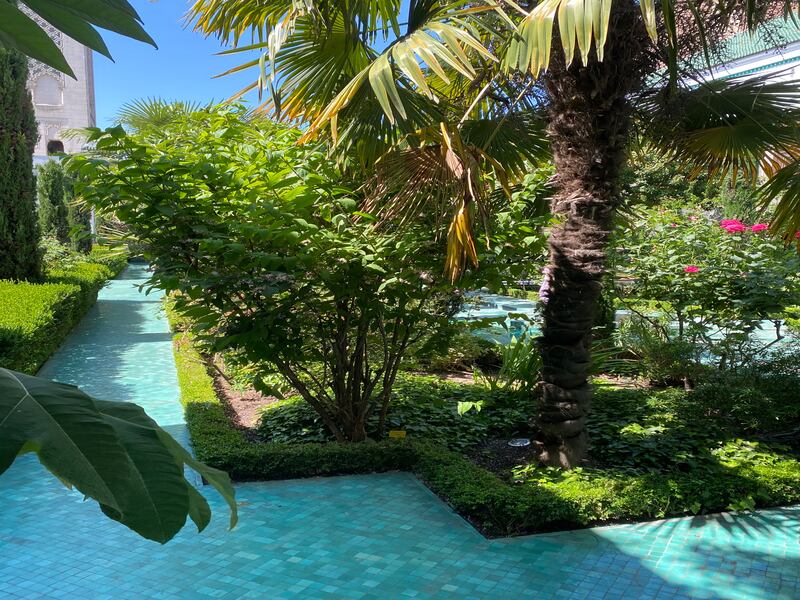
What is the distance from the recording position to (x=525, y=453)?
6371 mm

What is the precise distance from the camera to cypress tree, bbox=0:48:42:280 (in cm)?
1301

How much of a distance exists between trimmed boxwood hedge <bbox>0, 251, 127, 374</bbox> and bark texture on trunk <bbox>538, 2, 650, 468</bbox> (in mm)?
5093

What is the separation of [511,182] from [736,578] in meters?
4.00

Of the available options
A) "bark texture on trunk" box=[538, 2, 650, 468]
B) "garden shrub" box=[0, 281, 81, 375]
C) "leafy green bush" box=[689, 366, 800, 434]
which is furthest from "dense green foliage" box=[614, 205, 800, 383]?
"garden shrub" box=[0, 281, 81, 375]

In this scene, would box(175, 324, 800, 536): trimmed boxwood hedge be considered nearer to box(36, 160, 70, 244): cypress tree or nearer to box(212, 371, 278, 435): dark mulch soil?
box(212, 371, 278, 435): dark mulch soil

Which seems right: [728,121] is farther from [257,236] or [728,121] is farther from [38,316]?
[38,316]

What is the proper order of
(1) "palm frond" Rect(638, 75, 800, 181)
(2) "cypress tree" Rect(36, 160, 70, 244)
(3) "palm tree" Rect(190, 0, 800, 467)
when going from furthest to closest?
(2) "cypress tree" Rect(36, 160, 70, 244), (1) "palm frond" Rect(638, 75, 800, 181), (3) "palm tree" Rect(190, 0, 800, 467)

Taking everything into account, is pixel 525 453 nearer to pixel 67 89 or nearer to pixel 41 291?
pixel 41 291

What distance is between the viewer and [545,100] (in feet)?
19.8

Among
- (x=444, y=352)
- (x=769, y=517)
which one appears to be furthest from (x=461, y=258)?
(x=769, y=517)

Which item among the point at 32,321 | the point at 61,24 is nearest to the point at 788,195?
the point at 61,24

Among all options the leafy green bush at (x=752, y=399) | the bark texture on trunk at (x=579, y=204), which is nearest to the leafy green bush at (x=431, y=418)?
the bark texture on trunk at (x=579, y=204)

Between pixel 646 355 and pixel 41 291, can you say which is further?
pixel 41 291

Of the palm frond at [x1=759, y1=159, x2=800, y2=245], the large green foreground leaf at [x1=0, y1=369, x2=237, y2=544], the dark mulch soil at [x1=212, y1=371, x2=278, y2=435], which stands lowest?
the dark mulch soil at [x1=212, y1=371, x2=278, y2=435]
